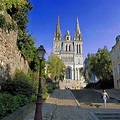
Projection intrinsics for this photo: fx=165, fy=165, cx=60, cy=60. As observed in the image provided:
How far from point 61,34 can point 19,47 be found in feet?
299

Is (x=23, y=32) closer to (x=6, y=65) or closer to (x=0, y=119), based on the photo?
(x=6, y=65)

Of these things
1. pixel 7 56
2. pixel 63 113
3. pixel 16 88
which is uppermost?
pixel 7 56

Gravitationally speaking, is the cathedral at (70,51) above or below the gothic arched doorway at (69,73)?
above

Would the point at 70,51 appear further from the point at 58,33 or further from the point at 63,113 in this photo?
the point at 63,113

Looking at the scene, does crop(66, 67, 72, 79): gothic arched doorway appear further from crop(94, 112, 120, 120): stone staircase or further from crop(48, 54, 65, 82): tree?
crop(94, 112, 120, 120): stone staircase

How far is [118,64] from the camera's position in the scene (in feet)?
93.5

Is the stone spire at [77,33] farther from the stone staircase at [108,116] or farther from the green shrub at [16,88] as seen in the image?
the stone staircase at [108,116]

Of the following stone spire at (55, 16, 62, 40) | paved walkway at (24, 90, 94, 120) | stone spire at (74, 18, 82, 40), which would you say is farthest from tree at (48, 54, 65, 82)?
stone spire at (74, 18, 82, 40)

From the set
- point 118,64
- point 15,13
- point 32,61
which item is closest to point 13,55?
point 15,13

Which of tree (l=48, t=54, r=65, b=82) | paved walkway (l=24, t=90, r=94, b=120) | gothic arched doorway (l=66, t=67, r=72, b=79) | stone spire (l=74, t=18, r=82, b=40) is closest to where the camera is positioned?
paved walkway (l=24, t=90, r=94, b=120)

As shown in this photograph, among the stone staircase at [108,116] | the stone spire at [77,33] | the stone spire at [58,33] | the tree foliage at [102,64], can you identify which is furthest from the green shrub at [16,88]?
the stone spire at [77,33]

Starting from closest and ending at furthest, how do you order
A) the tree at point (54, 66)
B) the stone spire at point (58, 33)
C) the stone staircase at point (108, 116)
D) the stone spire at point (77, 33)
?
the stone staircase at point (108, 116)
the tree at point (54, 66)
the stone spire at point (58, 33)
the stone spire at point (77, 33)

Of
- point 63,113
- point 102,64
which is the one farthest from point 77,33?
point 63,113

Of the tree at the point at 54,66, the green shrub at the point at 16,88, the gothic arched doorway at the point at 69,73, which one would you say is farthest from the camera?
the gothic arched doorway at the point at 69,73
